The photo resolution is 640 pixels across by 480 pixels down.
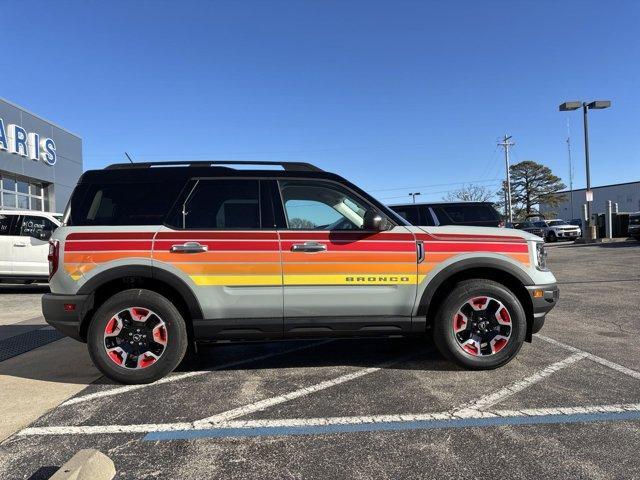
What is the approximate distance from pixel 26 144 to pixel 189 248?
60.4ft

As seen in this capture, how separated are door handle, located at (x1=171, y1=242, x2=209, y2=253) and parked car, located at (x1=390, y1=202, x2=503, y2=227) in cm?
736

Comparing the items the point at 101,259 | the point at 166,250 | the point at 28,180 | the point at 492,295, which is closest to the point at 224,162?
the point at 166,250

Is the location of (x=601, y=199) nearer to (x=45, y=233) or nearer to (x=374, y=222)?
(x=45, y=233)

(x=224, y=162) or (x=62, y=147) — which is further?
(x=62, y=147)

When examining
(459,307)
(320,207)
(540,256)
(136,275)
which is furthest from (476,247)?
(136,275)

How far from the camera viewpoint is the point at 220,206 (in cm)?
454

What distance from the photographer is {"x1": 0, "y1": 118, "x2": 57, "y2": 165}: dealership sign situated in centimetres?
1759

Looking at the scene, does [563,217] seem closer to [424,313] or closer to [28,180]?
[28,180]

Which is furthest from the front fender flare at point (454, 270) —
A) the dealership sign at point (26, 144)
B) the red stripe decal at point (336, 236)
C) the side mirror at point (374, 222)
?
the dealership sign at point (26, 144)

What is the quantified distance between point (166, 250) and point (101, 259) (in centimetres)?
59

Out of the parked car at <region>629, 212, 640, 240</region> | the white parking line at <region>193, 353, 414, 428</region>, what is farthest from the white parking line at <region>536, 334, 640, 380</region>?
the parked car at <region>629, 212, 640, 240</region>

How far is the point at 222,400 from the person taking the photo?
13.0 ft

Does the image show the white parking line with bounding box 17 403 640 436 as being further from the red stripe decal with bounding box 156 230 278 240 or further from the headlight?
the red stripe decal with bounding box 156 230 278 240

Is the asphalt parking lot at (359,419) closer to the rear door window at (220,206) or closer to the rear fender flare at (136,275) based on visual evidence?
the rear fender flare at (136,275)
